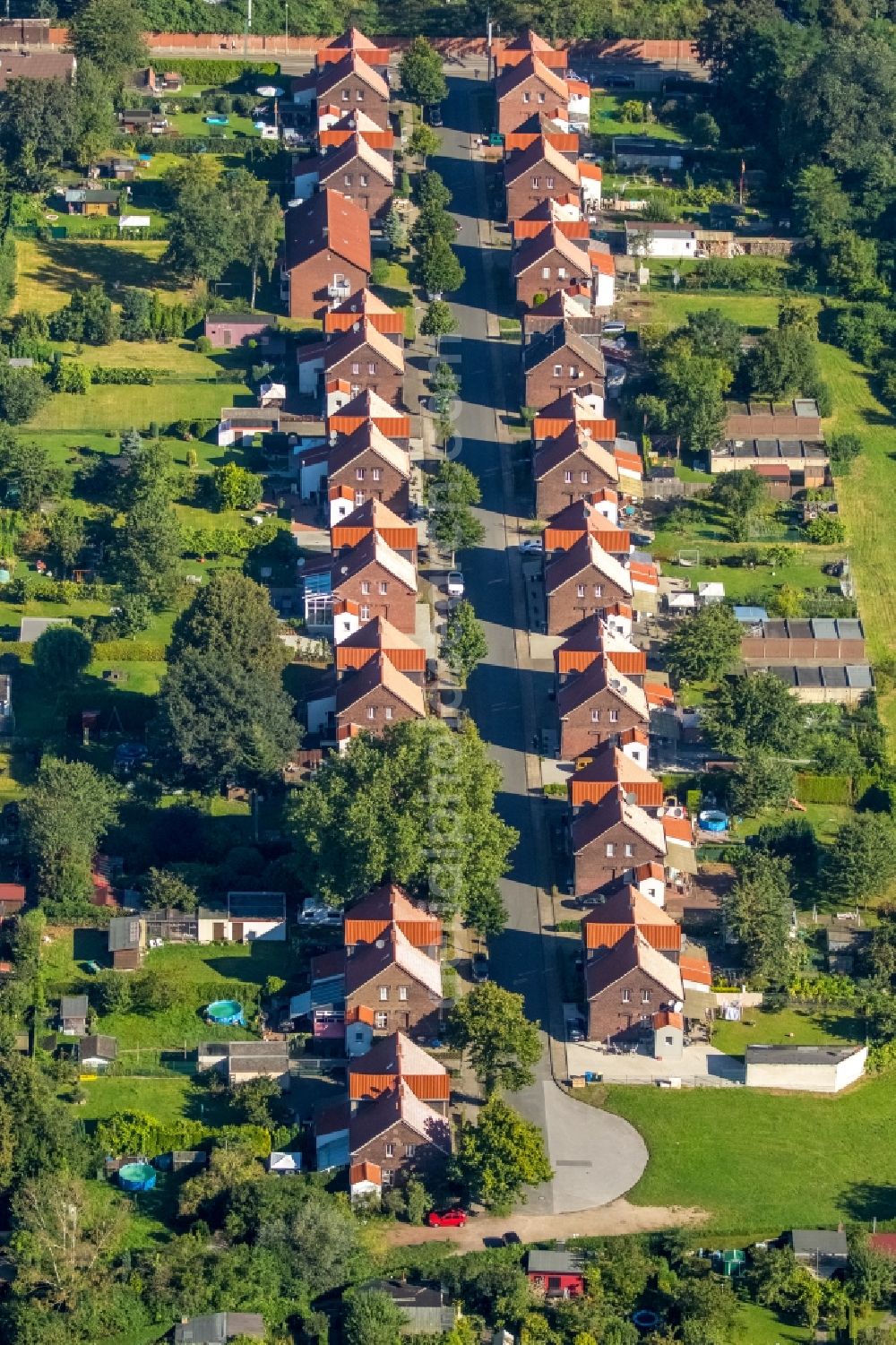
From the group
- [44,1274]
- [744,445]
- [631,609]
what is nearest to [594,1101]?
[44,1274]

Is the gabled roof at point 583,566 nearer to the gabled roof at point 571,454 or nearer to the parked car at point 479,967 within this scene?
the gabled roof at point 571,454

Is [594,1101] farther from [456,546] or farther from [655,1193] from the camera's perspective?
[456,546]

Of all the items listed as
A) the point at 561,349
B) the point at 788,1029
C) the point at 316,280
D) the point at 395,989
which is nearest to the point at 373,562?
the point at 561,349

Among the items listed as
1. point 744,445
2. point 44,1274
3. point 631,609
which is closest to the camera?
point 44,1274

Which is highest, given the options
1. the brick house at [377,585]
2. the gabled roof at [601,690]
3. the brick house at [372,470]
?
the brick house at [372,470]

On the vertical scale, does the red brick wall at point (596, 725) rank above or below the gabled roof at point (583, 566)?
below

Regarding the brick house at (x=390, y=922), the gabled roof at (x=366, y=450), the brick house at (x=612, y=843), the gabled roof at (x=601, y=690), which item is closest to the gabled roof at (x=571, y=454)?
the gabled roof at (x=366, y=450)

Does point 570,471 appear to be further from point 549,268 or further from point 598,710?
point 598,710

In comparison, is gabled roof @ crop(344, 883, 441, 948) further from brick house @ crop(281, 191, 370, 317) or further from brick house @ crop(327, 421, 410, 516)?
brick house @ crop(281, 191, 370, 317)
